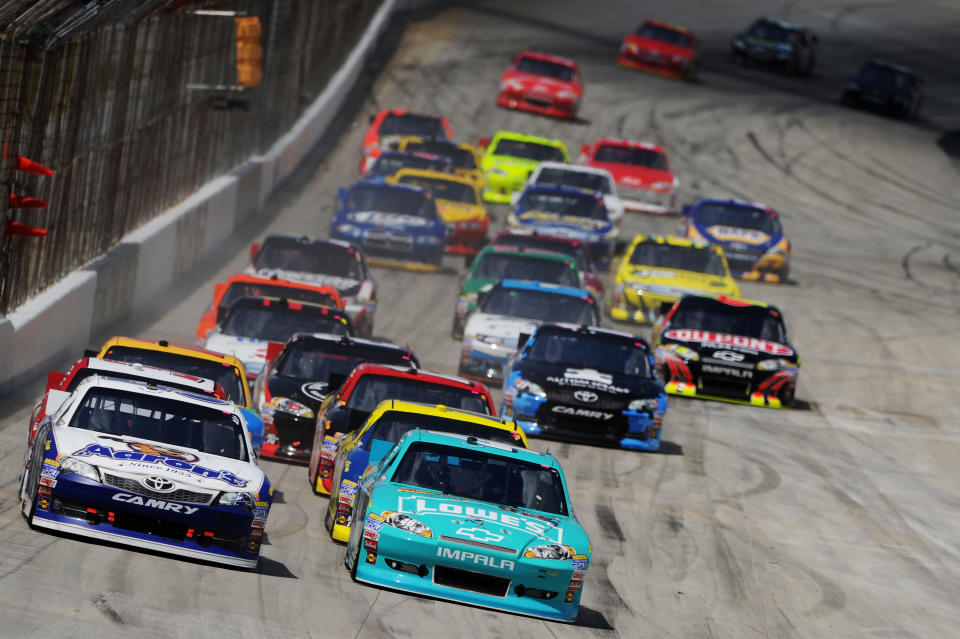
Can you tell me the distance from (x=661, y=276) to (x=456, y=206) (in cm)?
662

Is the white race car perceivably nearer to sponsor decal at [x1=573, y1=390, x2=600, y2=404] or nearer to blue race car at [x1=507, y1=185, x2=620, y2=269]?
blue race car at [x1=507, y1=185, x2=620, y2=269]

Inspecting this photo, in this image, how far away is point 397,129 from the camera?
3897 cm

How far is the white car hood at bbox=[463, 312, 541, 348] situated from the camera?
2209 cm

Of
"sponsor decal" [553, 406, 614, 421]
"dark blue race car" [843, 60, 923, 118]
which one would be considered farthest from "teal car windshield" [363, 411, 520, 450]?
"dark blue race car" [843, 60, 923, 118]

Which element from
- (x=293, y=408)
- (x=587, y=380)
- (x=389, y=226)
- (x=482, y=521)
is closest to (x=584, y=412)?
(x=587, y=380)

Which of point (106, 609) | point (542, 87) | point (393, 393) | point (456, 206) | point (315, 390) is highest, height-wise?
point (542, 87)

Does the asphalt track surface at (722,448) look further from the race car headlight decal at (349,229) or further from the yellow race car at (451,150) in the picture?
the yellow race car at (451,150)

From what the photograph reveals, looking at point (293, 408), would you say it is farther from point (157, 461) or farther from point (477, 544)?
point (477, 544)

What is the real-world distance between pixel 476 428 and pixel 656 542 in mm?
2062

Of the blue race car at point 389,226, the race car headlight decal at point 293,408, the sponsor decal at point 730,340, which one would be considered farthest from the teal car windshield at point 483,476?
the blue race car at point 389,226

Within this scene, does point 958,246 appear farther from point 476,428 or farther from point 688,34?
point 476,428

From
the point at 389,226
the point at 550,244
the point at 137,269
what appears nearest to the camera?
the point at 137,269

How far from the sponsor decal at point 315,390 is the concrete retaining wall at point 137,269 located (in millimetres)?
3074

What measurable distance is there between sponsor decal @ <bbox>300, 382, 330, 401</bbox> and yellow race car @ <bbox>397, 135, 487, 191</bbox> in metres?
19.8
